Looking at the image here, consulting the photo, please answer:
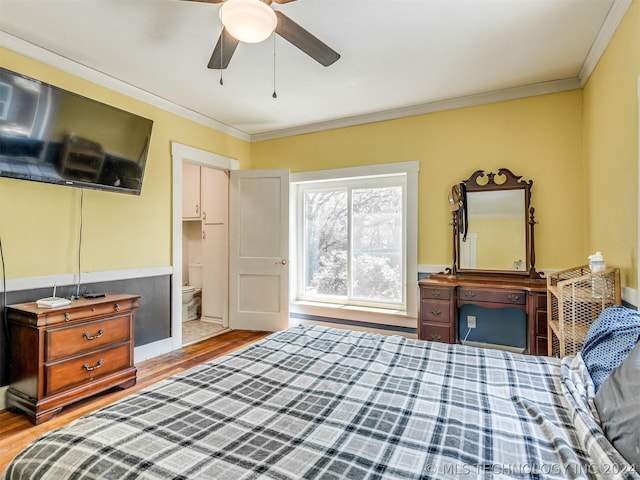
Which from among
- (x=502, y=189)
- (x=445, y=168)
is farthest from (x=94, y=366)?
(x=502, y=189)

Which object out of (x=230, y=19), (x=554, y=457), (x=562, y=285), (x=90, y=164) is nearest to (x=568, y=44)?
(x=562, y=285)

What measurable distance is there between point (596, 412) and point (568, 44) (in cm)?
252

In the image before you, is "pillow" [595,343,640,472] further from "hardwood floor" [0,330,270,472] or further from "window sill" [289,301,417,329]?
"hardwood floor" [0,330,270,472]

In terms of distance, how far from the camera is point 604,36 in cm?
223

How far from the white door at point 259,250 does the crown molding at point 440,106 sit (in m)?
0.60

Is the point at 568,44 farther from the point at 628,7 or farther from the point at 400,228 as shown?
the point at 400,228

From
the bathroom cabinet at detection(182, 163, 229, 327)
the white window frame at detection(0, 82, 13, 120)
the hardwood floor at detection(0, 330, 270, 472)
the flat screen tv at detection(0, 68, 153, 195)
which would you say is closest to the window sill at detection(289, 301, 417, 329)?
the hardwood floor at detection(0, 330, 270, 472)

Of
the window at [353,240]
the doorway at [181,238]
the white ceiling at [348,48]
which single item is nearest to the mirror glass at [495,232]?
the window at [353,240]

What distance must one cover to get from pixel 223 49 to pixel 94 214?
1.88m

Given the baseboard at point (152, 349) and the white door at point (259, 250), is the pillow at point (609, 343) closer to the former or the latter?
the white door at point (259, 250)

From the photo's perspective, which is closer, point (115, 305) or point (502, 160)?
point (115, 305)

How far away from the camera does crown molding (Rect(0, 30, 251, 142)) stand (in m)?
2.39

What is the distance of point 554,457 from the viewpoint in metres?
0.90

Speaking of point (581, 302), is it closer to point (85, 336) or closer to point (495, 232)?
point (495, 232)
